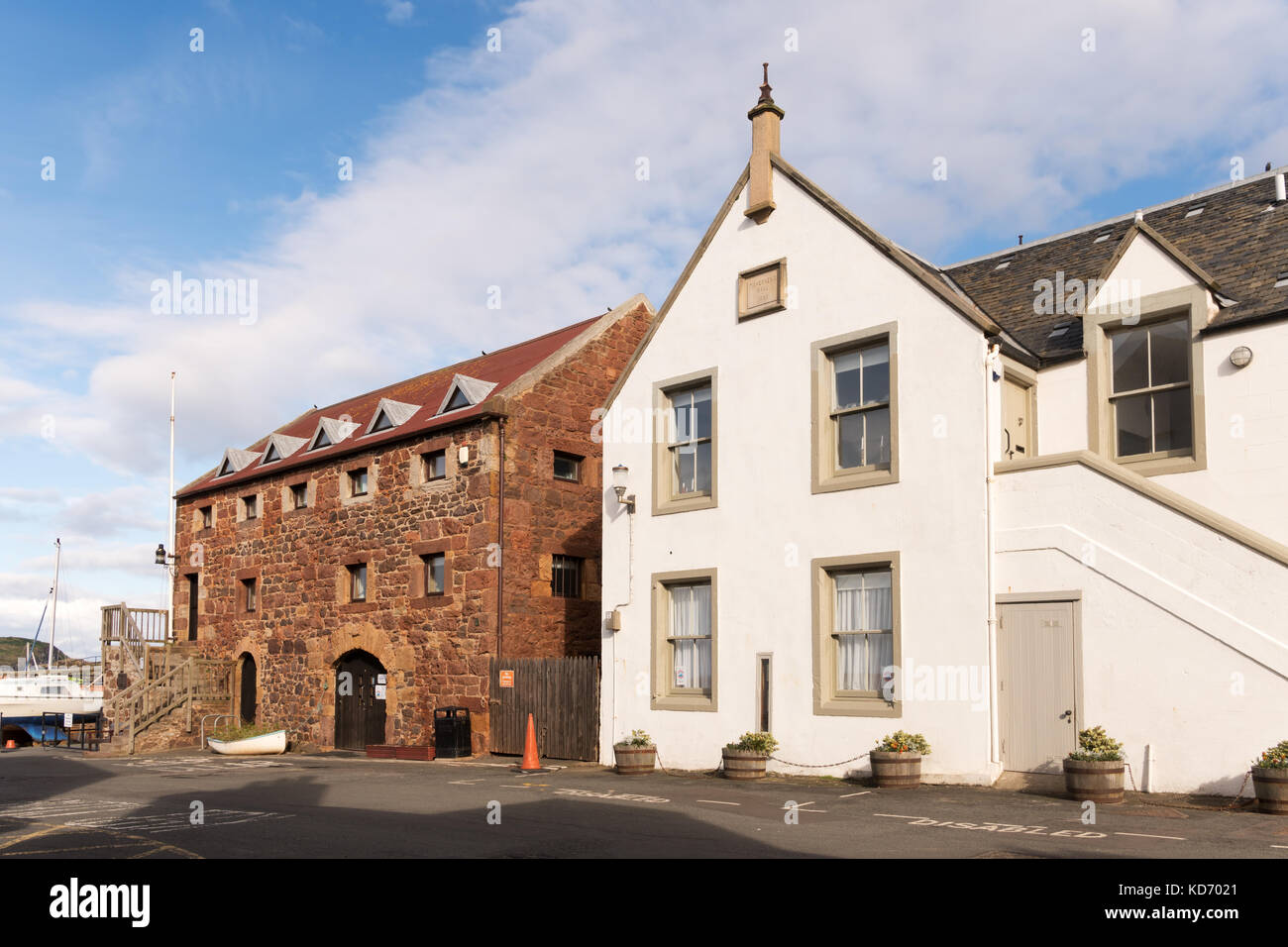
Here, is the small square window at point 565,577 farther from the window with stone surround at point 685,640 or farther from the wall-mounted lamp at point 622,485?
the window with stone surround at point 685,640

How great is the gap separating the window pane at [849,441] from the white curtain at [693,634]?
331 cm

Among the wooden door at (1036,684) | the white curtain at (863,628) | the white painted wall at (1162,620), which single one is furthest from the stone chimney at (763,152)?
the wooden door at (1036,684)

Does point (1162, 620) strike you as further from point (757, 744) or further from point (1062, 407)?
point (757, 744)

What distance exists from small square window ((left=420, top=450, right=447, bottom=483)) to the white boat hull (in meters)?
7.50

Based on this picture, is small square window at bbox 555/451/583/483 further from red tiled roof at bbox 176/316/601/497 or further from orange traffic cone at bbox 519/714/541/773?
orange traffic cone at bbox 519/714/541/773

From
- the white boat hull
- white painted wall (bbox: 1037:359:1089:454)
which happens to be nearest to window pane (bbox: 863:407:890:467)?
white painted wall (bbox: 1037:359:1089:454)

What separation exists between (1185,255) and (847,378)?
5145 millimetres

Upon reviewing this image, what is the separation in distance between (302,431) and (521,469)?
1487cm

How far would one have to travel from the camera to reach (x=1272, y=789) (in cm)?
1161

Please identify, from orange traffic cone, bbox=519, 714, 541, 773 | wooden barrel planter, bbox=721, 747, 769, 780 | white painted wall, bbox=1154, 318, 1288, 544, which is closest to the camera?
white painted wall, bbox=1154, 318, 1288, 544

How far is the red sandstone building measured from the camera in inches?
971

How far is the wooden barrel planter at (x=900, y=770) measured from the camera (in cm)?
1496
